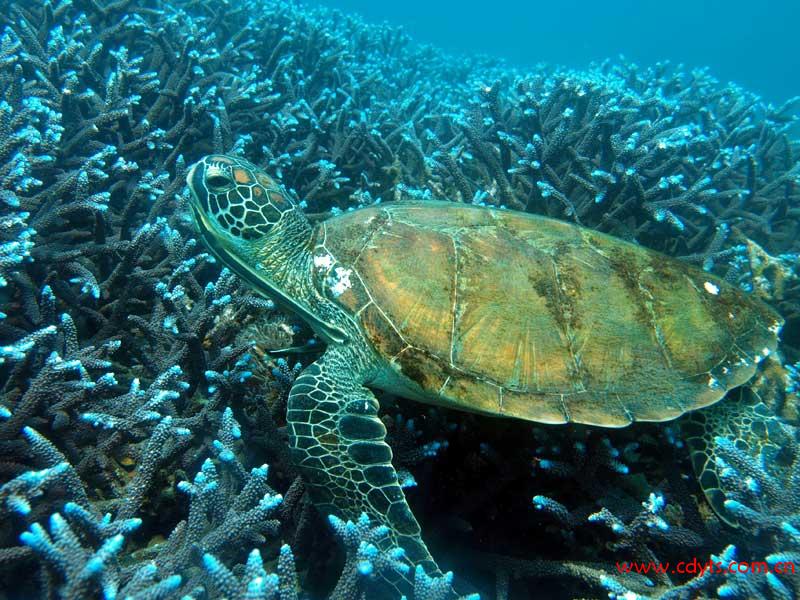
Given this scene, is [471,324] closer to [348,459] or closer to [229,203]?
[348,459]

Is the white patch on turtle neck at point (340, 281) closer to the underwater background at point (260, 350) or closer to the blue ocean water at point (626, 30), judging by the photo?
the underwater background at point (260, 350)

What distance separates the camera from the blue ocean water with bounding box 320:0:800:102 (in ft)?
155

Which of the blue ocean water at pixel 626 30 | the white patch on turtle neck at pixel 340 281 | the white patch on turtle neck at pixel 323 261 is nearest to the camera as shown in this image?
the white patch on turtle neck at pixel 340 281

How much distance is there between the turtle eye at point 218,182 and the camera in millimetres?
2945

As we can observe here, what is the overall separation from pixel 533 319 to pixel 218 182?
2.38 m

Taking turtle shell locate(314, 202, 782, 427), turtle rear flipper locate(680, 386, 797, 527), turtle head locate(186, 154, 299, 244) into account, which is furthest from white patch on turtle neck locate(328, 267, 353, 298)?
turtle rear flipper locate(680, 386, 797, 527)

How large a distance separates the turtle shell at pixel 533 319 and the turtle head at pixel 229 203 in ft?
1.66

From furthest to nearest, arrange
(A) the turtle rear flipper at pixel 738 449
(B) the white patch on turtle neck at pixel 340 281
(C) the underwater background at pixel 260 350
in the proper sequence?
(B) the white patch on turtle neck at pixel 340 281 → (A) the turtle rear flipper at pixel 738 449 → (C) the underwater background at pixel 260 350

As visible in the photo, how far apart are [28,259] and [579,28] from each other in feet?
273

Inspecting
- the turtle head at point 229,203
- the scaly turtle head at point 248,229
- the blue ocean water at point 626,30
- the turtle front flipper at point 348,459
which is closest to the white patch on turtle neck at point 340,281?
the scaly turtle head at point 248,229

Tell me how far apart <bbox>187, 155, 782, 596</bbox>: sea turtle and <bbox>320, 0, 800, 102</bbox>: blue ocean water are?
4732 centimetres

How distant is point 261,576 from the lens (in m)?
1.66

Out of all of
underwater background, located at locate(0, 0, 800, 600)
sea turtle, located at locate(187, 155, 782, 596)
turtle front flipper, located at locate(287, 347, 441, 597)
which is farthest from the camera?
sea turtle, located at locate(187, 155, 782, 596)

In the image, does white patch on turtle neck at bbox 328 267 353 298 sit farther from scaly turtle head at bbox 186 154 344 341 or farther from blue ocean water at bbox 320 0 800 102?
blue ocean water at bbox 320 0 800 102
